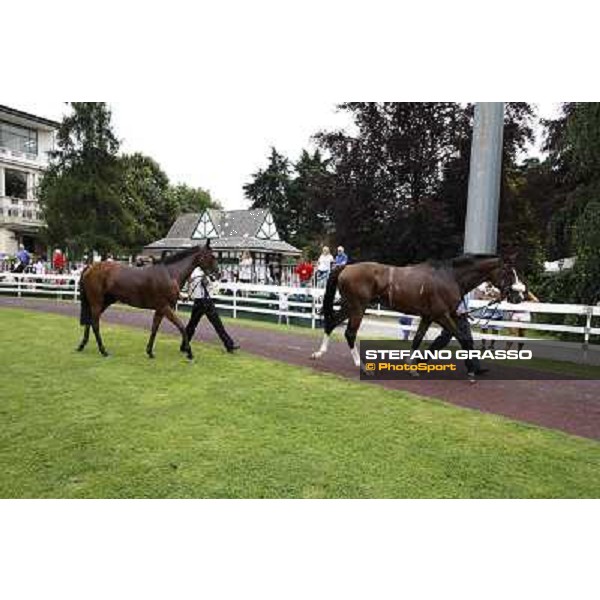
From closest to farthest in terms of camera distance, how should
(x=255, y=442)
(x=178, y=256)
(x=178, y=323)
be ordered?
(x=255, y=442) → (x=178, y=323) → (x=178, y=256)

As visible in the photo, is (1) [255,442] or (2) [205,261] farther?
(2) [205,261]

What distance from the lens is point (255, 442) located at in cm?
442

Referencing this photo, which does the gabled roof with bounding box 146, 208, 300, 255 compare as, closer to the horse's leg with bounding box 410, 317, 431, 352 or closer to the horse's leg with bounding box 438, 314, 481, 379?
the horse's leg with bounding box 410, 317, 431, 352

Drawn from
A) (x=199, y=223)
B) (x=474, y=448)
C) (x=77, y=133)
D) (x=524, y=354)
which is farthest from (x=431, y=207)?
(x=199, y=223)

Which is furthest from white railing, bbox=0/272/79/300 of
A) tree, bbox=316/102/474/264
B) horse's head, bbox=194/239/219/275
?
horse's head, bbox=194/239/219/275

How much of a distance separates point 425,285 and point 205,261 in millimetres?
3521

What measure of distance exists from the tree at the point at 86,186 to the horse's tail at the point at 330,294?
67.1 feet

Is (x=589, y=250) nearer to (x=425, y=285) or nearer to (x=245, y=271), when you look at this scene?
(x=425, y=285)

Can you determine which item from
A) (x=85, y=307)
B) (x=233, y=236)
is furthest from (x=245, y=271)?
(x=233, y=236)

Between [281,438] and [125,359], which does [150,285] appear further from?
[281,438]

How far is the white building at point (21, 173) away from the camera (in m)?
36.6

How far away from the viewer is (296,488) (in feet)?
11.8

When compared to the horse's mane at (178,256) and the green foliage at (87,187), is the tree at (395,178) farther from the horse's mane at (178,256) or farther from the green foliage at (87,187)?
the green foliage at (87,187)

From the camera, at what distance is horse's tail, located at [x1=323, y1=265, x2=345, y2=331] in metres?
7.71
